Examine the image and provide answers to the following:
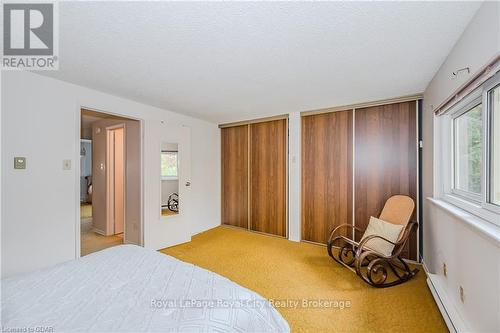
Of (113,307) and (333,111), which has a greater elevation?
(333,111)

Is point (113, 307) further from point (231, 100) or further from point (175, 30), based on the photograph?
point (231, 100)

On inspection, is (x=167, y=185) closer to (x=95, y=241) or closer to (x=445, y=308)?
(x=95, y=241)

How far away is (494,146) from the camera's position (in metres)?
1.56

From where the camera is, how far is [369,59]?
2.10 m

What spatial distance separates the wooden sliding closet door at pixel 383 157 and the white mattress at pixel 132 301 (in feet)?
8.85

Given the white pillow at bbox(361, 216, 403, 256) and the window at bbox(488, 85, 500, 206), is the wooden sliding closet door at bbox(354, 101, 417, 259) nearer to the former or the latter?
the white pillow at bbox(361, 216, 403, 256)

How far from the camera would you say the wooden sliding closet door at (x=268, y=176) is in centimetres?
429

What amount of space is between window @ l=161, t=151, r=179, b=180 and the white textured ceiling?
1112 millimetres

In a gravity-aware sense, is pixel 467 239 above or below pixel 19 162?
below

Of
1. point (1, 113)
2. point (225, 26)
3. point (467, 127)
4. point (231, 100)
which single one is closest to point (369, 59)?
point (467, 127)

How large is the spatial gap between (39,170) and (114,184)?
6.46ft

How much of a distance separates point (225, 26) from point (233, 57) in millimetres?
456

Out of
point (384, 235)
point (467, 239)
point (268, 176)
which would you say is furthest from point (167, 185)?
point (467, 239)

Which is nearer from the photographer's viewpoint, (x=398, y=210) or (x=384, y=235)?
(x=384, y=235)
